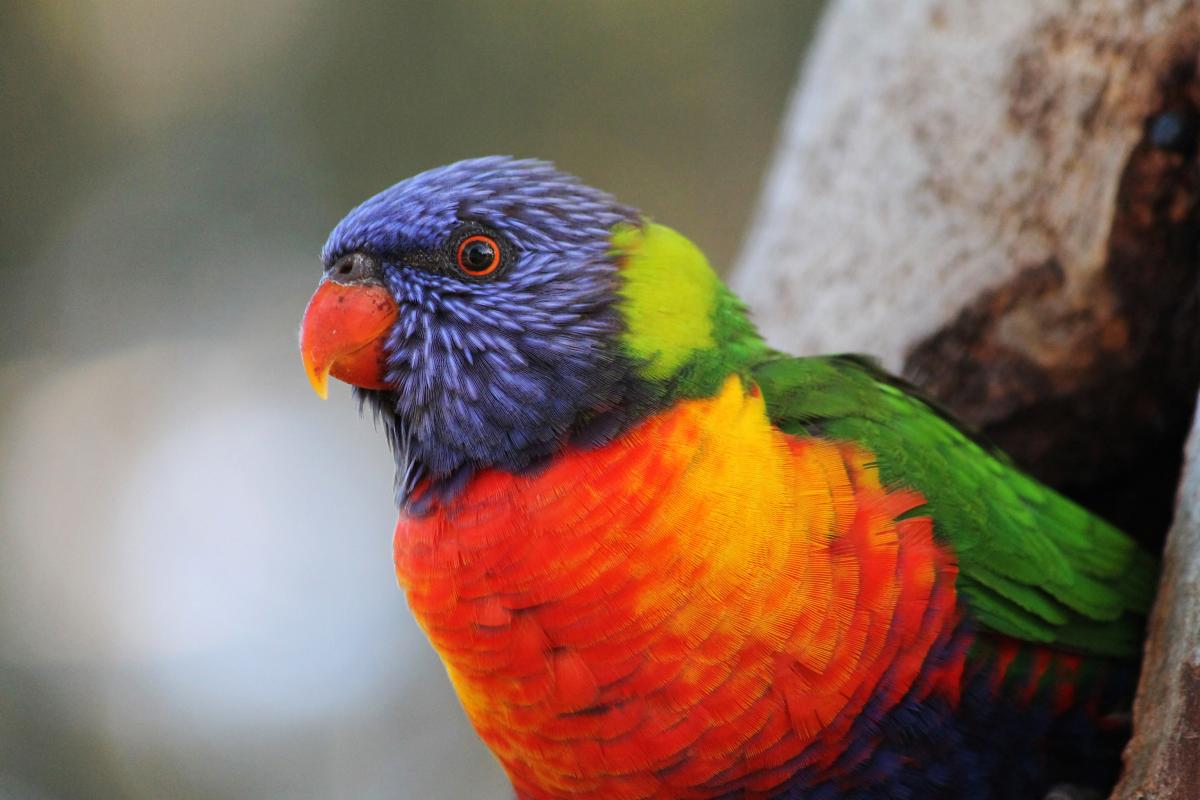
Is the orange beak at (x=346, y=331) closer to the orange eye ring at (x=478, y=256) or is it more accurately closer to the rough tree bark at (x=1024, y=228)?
the orange eye ring at (x=478, y=256)

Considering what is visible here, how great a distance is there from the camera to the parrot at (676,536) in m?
1.79

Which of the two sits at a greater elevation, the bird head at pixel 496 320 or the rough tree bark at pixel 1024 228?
the rough tree bark at pixel 1024 228

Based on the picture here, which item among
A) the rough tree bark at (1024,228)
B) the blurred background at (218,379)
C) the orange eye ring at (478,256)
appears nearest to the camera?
the orange eye ring at (478,256)

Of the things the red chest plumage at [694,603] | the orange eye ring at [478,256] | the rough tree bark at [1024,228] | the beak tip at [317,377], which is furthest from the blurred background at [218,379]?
the red chest plumage at [694,603]

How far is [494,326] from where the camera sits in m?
2.01

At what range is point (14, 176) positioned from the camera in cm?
510

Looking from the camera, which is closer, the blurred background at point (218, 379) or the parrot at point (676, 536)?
the parrot at point (676, 536)

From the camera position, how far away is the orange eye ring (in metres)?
2.05

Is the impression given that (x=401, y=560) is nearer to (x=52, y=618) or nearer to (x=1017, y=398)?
(x=1017, y=398)

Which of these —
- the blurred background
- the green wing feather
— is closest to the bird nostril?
the green wing feather

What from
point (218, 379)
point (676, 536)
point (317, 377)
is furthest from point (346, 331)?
point (218, 379)

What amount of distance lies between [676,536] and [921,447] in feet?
1.92

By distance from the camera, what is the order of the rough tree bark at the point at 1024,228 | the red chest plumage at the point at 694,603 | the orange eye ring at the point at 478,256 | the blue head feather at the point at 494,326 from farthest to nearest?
the rough tree bark at the point at 1024,228, the orange eye ring at the point at 478,256, the blue head feather at the point at 494,326, the red chest plumage at the point at 694,603

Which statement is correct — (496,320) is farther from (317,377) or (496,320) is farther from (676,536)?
(676,536)
